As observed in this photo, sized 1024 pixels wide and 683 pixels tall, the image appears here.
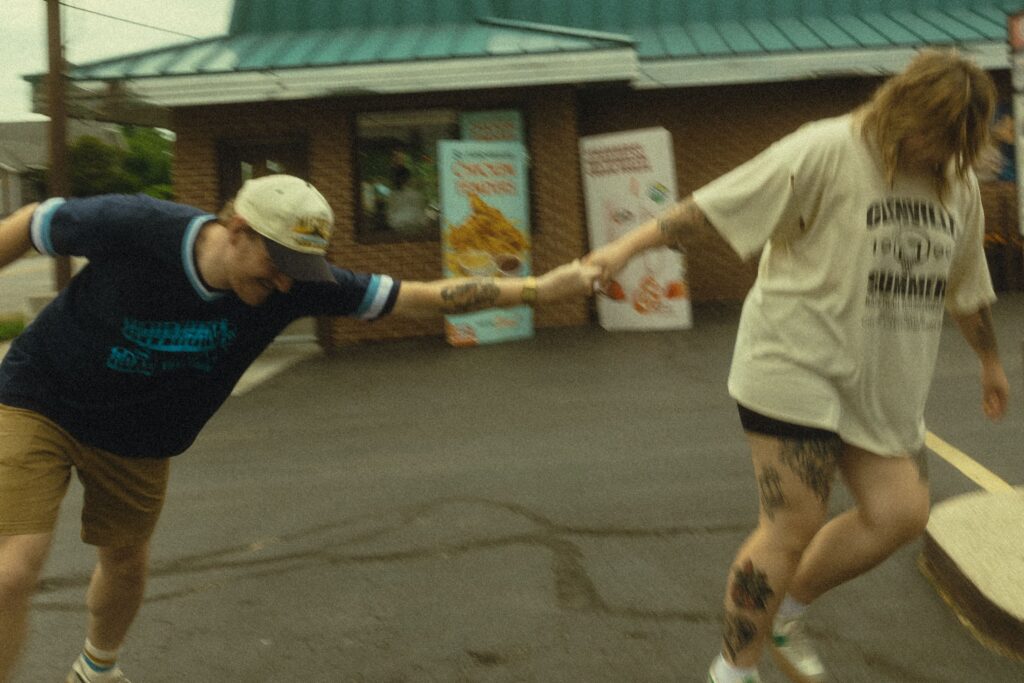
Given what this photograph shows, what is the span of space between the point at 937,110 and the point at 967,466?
382 cm

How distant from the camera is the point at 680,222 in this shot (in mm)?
3010

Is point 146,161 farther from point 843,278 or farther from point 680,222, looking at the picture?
point 843,278

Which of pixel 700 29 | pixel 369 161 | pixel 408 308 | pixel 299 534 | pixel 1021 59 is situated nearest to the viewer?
pixel 408 308

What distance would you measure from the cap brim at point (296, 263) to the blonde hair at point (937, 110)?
4.96 ft

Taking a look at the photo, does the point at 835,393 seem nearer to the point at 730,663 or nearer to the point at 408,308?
the point at 730,663

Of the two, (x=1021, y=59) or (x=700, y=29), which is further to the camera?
(x=700, y=29)

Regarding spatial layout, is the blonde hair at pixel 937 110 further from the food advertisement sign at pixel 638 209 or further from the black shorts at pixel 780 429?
the food advertisement sign at pixel 638 209

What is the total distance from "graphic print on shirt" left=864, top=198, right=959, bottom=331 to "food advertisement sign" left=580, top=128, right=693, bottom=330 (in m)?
9.01

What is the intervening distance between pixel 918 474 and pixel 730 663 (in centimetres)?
76

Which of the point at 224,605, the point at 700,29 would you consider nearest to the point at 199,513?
the point at 224,605

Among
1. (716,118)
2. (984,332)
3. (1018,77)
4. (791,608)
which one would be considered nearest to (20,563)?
(791,608)

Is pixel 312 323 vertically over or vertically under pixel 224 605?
under

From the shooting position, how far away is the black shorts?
9.41 ft

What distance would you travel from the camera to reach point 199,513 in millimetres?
5832
